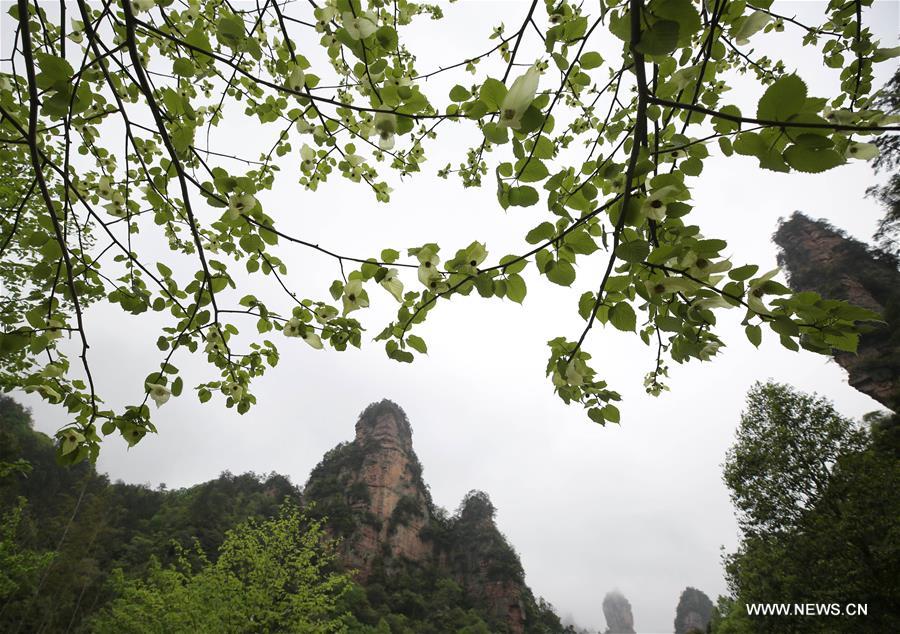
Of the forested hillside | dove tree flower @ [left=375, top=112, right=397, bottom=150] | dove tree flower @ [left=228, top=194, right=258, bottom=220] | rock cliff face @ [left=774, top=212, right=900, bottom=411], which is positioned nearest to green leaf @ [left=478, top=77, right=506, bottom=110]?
dove tree flower @ [left=375, top=112, right=397, bottom=150]

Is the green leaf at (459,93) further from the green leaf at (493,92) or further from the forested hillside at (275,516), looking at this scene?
the forested hillside at (275,516)

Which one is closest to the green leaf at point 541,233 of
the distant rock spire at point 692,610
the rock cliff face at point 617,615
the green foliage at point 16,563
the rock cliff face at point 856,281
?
the green foliage at point 16,563

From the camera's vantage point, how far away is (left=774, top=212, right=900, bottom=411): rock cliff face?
1939 centimetres

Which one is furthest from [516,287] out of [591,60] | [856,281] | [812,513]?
[856,281]

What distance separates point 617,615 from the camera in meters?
133

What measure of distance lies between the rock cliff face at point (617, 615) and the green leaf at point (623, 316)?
163043 millimetres

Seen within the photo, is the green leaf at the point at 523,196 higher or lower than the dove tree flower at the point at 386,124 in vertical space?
lower

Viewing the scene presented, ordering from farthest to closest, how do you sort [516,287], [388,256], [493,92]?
[388,256] → [516,287] → [493,92]

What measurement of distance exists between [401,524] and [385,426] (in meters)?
10.9

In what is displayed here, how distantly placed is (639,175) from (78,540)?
112 feet

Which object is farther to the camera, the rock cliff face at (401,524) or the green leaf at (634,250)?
the rock cliff face at (401,524)

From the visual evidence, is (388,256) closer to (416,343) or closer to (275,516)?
(416,343)

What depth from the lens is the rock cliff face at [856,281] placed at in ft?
63.6

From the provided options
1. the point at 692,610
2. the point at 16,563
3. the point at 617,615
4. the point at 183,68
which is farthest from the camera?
the point at 617,615
